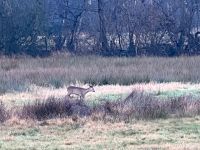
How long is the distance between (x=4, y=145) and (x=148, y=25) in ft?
82.2

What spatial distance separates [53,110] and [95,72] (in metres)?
10.3

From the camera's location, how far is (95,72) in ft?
77.8

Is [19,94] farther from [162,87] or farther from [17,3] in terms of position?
[17,3]

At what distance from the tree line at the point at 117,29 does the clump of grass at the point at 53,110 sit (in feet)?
68.0

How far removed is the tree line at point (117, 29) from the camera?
34688 mm

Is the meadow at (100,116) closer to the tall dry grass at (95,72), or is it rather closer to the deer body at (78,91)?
the tall dry grass at (95,72)

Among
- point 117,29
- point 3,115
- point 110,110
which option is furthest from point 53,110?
point 117,29

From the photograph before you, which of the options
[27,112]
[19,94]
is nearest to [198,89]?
[19,94]

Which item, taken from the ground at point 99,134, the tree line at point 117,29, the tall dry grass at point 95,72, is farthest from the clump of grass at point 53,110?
the tree line at point 117,29

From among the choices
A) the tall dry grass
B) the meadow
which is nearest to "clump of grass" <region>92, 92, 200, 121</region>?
the meadow

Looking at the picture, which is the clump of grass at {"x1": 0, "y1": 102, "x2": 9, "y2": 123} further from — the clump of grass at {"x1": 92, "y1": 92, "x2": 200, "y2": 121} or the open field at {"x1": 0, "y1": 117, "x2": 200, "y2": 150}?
the clump of grass at {"x1": 92, "y1": 92, "x2": 200, "y2": 121}

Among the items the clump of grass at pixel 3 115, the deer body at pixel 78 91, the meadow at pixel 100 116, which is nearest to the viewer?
the meadow at pixel 100 116

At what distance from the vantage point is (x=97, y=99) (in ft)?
52.6

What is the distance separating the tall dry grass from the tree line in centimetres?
518
